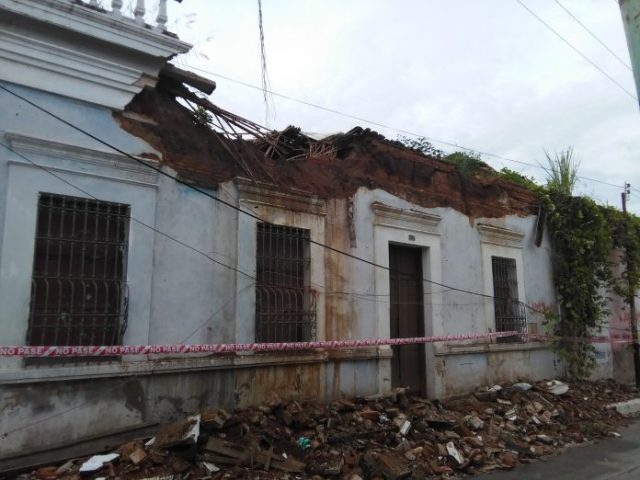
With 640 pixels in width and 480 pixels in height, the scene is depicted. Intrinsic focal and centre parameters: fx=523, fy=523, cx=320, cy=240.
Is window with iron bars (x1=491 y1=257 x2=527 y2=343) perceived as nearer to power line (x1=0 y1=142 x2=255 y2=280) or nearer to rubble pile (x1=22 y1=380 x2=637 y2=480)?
rubble pile (x1=22 y1=380 x2=637 y2=480)

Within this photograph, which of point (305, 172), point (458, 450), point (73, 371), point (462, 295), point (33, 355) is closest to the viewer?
point (33, 355)

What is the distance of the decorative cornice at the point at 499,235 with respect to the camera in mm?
9502

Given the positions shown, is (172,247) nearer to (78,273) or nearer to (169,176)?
(169,176)

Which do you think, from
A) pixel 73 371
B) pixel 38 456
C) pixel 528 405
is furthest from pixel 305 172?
pixel 528 405

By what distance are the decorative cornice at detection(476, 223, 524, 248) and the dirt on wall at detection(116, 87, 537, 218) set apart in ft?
0.93

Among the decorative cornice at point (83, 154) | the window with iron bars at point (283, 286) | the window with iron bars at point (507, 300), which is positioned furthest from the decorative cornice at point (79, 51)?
the window with iron bars at point (507, 300)

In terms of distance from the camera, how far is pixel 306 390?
6633mm

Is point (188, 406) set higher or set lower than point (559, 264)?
lower

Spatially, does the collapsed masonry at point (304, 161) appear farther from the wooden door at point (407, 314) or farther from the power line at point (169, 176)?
the wooden door at point (407, 314)

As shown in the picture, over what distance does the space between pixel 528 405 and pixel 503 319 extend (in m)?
1.79

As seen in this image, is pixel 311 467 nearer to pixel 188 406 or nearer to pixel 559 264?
pixel 188 406

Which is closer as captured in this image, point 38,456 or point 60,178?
point 38,456

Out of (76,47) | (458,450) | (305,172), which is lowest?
(458,450)

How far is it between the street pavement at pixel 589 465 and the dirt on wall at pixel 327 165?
411 cm
